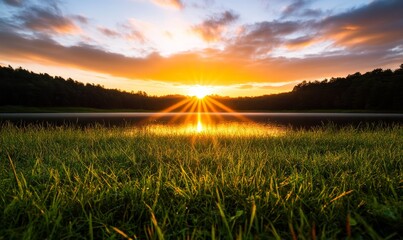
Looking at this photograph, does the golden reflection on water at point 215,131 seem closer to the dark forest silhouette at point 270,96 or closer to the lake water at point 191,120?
the lake water at point 191,120

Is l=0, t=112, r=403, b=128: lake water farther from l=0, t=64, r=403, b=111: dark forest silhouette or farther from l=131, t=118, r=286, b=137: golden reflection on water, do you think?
l=0, t=64, r=403, b=111: dark forest silhouette

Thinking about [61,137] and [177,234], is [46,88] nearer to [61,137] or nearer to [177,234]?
[61,137]

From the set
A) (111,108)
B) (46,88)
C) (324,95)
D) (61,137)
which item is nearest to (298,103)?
(324,95)

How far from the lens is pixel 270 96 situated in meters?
147

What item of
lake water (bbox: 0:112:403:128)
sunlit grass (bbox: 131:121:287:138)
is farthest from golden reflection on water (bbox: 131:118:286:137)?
lake water (bbox: 0:112:403:128)

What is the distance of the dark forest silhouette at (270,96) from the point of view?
284 feet

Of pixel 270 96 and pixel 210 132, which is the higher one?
pixel 270 96

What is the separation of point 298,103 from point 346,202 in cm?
13111

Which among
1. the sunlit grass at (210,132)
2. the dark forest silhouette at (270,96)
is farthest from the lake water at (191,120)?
the dark forest silhouette at (270,96)

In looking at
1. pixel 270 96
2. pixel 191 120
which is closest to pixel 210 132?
pixel 191 120

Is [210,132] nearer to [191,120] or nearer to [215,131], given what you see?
[215,131]

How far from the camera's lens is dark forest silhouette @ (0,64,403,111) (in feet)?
284

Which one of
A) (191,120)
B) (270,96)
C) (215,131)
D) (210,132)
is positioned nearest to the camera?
(210,132)

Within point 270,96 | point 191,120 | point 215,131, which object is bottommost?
point 191,120
